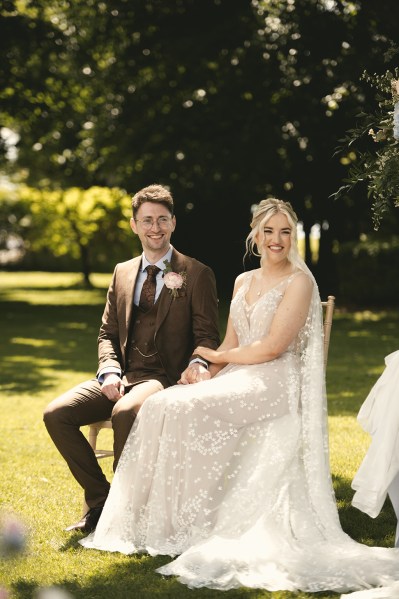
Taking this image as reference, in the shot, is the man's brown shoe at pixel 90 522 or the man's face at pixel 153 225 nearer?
the man's brown shoe at pixel 90 522

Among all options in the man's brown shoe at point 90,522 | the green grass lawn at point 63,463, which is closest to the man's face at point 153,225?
the man's brown shoe at point 90,522

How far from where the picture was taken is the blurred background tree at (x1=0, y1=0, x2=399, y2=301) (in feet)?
59.1

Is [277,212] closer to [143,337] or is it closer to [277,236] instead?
[277,236]

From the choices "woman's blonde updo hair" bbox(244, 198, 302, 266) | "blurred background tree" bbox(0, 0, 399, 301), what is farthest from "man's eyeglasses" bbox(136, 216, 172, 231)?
"blurred background tree" bbox(0, 0, 399, 301)

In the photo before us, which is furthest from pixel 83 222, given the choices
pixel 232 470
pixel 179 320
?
pixel 232 470

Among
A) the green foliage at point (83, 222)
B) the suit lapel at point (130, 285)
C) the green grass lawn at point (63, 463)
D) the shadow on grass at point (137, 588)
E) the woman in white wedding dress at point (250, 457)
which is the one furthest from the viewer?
the green foliage at point (83, 222)

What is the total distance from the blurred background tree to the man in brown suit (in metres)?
11.8

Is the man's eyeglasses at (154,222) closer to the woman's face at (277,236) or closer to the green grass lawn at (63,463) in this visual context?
the woman's face at (277,236)

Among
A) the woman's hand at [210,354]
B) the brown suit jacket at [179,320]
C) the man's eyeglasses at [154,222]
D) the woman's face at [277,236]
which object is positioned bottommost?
the woman's hand at [210,354]

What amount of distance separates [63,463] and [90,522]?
1974mm

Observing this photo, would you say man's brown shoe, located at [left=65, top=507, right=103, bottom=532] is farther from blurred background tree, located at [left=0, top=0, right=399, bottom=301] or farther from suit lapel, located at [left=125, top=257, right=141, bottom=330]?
blurred background tree, located at [left=0, top=0, right=399, bottom=301]

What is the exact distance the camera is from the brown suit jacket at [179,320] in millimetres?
5363

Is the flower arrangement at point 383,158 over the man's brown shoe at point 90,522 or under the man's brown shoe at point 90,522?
over

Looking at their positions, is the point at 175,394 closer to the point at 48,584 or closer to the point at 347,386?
the point at 48,584
